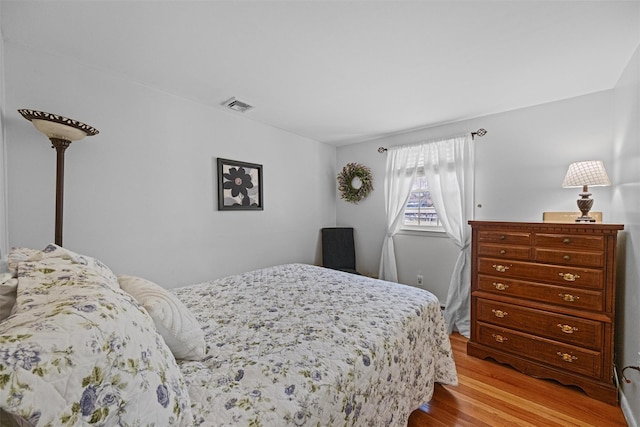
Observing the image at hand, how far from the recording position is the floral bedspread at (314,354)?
2.95 feet

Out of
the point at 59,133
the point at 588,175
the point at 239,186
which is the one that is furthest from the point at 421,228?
the point at 59,133

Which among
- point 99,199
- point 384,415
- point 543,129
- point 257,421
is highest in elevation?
point 543,129

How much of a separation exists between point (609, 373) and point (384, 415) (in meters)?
1.80

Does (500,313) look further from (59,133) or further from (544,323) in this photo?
(59,133)

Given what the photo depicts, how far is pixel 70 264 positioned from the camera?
37.9 inches

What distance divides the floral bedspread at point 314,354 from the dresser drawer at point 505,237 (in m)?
0.94

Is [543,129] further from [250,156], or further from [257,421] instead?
[257,421]

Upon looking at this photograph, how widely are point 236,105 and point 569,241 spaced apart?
309 cm

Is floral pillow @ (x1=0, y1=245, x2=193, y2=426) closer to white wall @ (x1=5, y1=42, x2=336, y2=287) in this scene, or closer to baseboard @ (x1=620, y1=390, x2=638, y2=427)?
white wall @ (x1=5, y1=42, x2=336, y2=287)

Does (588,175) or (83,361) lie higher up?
(588,175)

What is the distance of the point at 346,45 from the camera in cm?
167

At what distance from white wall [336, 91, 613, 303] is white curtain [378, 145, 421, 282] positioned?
0.42ft

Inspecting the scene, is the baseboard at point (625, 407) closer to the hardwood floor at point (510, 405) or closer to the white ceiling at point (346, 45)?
the hardwood floor at point (510, 405)

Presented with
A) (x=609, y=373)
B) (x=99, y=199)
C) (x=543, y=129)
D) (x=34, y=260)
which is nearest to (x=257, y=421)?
(x=34, y=260)
